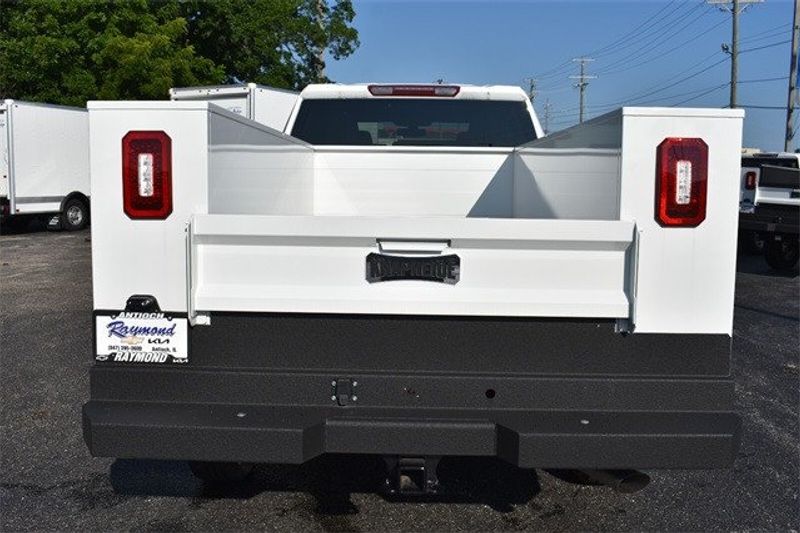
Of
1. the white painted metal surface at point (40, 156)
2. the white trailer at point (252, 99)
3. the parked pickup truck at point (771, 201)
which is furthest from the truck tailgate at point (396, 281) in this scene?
the white painted metal surface at point (40, 156)

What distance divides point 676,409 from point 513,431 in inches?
25.5

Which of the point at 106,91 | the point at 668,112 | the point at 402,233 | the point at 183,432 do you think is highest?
the point at 106,91

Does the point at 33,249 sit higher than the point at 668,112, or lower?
lower

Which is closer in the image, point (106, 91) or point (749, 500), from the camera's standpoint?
point (749, 500)

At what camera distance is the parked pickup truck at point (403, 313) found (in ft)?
10.3

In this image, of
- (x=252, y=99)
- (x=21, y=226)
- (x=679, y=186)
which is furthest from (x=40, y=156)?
(x=679, y=186)

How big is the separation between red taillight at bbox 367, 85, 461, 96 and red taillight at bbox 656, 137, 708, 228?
11.0 ft

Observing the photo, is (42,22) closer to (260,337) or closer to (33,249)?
(33,249)

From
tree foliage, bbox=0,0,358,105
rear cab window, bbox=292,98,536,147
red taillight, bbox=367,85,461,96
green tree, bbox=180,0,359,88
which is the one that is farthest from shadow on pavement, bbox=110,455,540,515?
green tree, bbox=180,0,359,88

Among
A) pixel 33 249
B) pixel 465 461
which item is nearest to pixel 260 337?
pixel 465 461

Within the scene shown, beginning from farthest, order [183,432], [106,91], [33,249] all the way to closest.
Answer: [106,91] → [33,249] → [183,432]

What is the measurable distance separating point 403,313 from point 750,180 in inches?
473

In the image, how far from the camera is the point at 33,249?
56.8 feet

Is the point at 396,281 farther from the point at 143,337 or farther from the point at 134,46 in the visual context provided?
the point at 134,46
